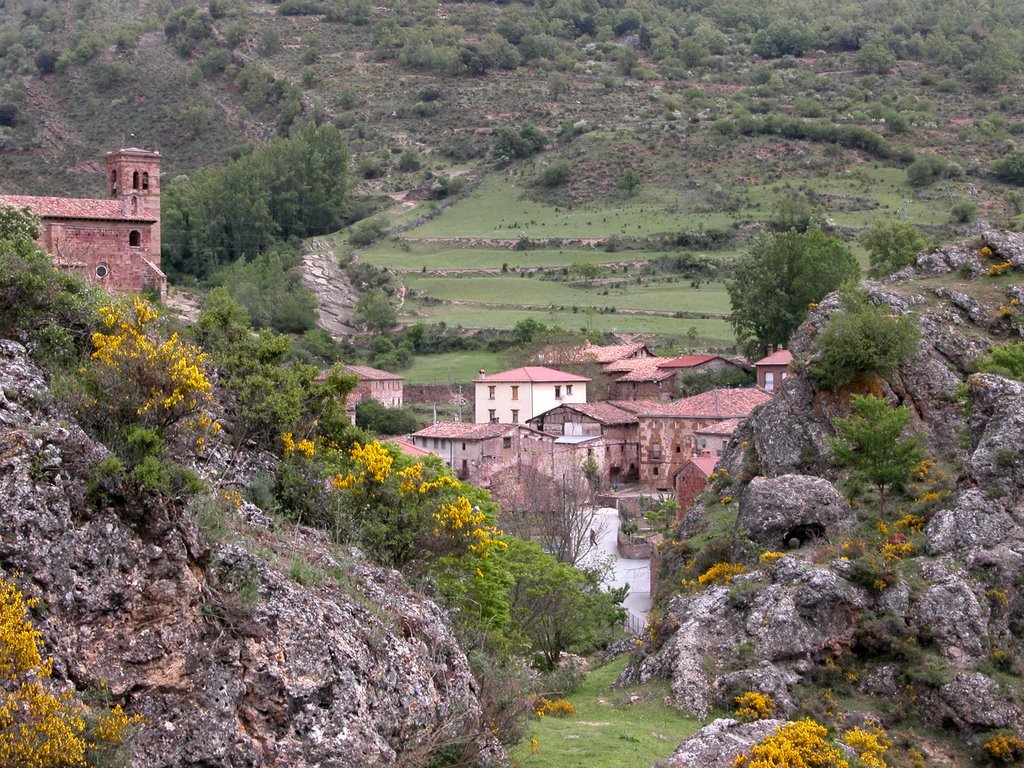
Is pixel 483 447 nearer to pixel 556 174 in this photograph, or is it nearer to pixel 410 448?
pixel 410 448

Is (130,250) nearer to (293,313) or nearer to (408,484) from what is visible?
(293,313)

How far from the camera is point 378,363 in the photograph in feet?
250

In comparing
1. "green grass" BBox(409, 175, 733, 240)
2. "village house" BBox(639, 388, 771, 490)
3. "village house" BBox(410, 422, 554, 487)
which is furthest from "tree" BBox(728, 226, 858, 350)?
"green grass" BBox(409, 175, 733, 240)

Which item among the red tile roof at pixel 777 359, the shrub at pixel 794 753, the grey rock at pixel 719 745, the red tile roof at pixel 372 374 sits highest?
the shrub at pixel 794 753

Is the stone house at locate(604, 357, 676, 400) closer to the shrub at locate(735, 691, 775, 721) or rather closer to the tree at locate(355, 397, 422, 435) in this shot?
the tree at locate(355, 397, 422, 435)

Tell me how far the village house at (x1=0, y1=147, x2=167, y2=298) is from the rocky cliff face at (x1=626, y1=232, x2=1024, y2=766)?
38.6 meters

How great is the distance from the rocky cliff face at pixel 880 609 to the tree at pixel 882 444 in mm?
705

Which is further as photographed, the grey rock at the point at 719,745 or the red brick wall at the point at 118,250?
the red brick wall at the point at 118,250

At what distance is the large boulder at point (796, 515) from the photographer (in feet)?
81.9

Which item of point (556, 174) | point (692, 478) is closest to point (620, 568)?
point (692, 478)

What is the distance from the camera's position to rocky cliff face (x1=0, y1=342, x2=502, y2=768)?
10188 millimetres

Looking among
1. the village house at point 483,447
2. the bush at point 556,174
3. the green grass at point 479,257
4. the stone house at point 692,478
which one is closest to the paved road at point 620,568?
the stone house at point 692,478

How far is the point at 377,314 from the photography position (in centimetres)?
8162

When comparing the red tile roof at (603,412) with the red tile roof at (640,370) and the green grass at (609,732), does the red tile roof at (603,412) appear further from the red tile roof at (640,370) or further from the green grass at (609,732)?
the green grass at (609,732)
